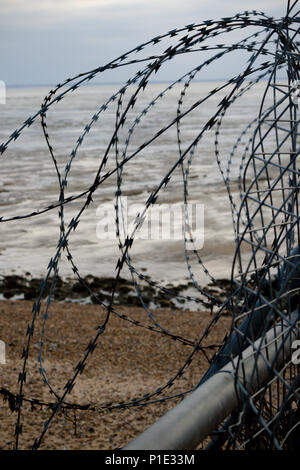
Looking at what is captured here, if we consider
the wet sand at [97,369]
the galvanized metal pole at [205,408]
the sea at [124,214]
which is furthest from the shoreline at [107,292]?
the galvanized metal pole at [205,408]

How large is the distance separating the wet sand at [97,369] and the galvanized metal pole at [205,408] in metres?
2.41

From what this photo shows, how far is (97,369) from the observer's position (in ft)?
21.0

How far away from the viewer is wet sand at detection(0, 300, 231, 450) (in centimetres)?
493

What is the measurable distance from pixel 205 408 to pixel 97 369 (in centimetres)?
517

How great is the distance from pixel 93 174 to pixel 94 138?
13.3 m

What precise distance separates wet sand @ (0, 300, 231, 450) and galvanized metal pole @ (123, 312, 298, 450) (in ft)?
7.92

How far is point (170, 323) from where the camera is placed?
8.24m

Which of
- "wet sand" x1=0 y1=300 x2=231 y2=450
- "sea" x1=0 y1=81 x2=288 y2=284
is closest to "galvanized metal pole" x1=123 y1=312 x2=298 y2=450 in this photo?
"wet sand" x1=0 y1=300 x2=231 y2=450

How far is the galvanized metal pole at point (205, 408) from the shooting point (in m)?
1.26

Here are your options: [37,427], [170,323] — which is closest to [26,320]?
[170,323]

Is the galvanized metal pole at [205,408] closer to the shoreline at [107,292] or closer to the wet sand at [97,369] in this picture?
the wet sand at [97,369]
